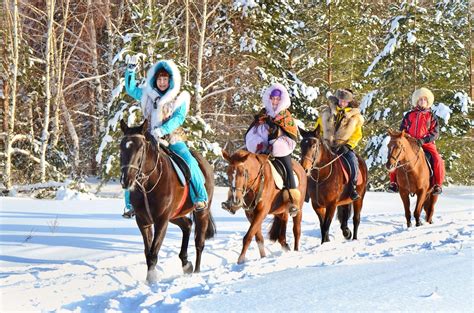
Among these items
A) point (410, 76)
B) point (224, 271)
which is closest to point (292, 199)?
point (224, 271)

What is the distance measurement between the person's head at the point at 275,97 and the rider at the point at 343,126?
5.69 ft

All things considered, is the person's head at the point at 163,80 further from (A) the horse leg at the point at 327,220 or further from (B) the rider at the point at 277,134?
(A) the horse leg at the point at 327,220

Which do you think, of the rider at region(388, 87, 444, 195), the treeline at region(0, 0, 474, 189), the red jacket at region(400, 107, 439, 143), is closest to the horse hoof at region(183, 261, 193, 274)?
the rider at region(388, 87, 444, 195)

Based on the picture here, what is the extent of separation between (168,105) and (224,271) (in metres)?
2.49

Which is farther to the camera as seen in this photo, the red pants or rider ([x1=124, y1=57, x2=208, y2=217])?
the red pants

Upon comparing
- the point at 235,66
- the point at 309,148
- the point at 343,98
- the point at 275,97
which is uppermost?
the point at 235,66

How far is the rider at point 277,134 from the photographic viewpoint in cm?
871

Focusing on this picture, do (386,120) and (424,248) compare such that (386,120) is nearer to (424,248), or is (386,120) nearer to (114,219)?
(114,219)

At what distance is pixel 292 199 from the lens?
8.72 m

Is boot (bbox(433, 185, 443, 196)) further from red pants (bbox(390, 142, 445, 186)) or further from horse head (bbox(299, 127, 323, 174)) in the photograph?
horse head (bbox(299, 127, 323, 174))

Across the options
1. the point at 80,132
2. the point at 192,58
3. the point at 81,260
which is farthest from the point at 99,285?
the point at 80,132

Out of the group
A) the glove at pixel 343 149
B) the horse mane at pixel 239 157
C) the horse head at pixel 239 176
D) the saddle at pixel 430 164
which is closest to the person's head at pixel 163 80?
the horse head at pixel 239 176

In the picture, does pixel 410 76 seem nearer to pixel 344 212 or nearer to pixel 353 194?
pixel 344 212

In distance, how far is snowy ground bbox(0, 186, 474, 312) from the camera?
169 inches
